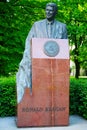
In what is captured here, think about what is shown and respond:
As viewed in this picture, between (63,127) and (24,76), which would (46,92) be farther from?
(63,127)

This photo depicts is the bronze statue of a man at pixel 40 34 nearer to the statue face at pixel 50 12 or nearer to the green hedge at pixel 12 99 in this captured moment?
the statue face at pixel 50 12

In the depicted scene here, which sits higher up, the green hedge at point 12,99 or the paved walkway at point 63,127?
the green hedge at point 12,99

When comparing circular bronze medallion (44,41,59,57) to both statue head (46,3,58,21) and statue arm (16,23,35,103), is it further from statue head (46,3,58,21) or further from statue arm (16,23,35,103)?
statue head (46,3,58,21)

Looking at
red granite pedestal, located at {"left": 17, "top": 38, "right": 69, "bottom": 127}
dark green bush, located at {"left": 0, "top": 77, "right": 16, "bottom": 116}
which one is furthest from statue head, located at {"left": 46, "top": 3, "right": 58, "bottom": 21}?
dark green bush, located at {"left": 0, "top": 77, "right": 16, "bottom": 116}

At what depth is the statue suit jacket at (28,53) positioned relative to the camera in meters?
8.80

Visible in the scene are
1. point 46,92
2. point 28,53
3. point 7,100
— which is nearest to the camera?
point 46,92

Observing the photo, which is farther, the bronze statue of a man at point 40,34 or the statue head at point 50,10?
the statue head at point 50,10

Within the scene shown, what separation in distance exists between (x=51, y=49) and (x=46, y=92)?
3.42 feet

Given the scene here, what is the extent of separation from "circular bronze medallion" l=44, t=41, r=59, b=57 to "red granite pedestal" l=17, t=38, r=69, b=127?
0.08 m

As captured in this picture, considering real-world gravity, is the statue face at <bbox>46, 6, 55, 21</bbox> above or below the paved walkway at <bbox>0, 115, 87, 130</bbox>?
above

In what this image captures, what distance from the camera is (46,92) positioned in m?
8.79

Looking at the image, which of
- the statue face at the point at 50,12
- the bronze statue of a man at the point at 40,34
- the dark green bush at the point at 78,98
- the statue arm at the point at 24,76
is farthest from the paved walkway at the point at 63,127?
the statue face at the point at 50,12

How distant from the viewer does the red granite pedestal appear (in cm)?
872

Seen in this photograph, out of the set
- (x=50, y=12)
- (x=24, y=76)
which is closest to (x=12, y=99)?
(x=24, y=76)
